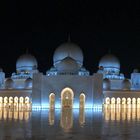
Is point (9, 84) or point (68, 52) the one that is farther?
point (68, 52)

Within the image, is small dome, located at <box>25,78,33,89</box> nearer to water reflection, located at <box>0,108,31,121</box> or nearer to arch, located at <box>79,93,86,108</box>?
arch, located at <box>79,93,86,108</box>

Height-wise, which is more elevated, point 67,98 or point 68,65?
point 68,65

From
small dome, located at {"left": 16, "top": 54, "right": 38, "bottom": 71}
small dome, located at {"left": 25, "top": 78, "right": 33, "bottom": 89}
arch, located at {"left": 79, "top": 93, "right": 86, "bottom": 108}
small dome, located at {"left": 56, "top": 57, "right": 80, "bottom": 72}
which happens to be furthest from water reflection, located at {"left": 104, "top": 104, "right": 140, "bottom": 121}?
small dome, located at {"left": 16, "top": 54, "right": 38, "bottom": 71}

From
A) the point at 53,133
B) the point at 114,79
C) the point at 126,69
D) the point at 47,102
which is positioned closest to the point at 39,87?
the point at 47,102

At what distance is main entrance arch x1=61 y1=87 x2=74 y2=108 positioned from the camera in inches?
1289

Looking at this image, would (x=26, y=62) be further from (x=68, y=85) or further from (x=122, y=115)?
(x=122, y=115)

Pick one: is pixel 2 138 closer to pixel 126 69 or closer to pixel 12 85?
pixel 12 85

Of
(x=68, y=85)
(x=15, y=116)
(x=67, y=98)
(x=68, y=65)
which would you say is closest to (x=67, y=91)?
(x=68, y=85)

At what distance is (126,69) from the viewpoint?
44.9 m

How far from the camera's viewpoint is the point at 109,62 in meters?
40.7

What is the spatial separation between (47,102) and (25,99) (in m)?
4.00

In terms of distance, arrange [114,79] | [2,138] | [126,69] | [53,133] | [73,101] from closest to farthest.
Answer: [2,138]
[53,133]
[73,101]
[114,79]
[126,69]

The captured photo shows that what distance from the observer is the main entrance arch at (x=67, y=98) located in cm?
3275

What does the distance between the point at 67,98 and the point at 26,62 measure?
9563 mm
